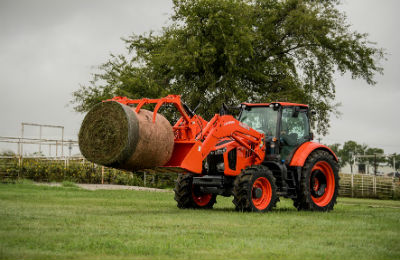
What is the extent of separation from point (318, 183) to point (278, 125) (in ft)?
7.07

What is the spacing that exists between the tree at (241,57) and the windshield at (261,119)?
13.0m

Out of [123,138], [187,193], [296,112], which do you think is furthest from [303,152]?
[123,138]

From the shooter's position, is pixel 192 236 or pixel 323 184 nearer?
pixel 192 236

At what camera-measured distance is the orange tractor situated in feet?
42.5

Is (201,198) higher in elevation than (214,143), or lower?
lower

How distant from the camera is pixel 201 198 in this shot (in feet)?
49.7

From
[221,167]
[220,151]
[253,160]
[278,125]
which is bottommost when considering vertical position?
[221,167]

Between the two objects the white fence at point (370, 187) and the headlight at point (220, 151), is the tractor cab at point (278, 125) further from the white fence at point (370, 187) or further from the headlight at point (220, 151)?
the white fence at point (370, 187)

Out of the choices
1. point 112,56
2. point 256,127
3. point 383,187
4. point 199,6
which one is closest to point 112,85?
point 112,56

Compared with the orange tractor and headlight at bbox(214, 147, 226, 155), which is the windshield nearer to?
the orange tractor

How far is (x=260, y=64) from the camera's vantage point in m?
31.6

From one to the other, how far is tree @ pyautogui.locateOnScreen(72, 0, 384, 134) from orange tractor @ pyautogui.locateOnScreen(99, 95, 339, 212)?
531 inches

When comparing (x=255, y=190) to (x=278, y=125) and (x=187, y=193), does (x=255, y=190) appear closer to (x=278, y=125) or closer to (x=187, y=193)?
(x=187, y=193)

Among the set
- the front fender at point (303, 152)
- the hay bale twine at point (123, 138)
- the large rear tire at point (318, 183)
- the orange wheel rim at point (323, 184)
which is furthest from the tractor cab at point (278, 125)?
the hay bale twine at point (123, 138)
